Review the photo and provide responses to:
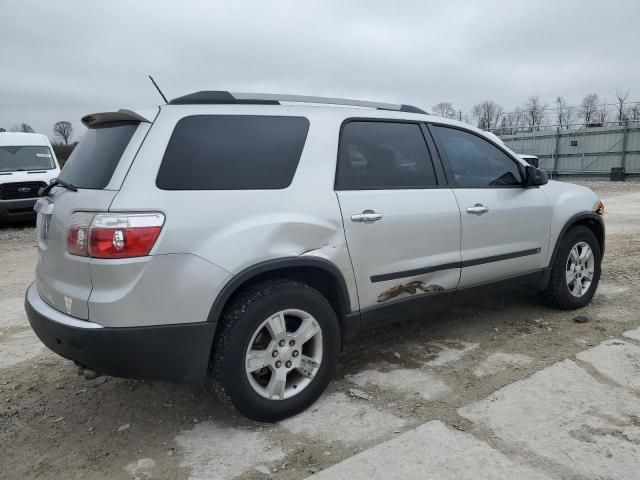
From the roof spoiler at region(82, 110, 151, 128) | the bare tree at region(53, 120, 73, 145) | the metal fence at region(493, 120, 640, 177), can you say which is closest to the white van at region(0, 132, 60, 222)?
the roof spoiler at region(82, 110, 151, 128)

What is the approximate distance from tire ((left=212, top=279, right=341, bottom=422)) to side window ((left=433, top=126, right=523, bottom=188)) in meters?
1.56

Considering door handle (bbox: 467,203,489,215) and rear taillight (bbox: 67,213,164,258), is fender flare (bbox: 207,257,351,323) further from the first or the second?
door handle (bbox: 467,203,489,215)

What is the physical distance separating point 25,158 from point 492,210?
12252 mm

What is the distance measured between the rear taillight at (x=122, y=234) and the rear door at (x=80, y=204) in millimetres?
72

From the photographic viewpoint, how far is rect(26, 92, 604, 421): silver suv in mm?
2516

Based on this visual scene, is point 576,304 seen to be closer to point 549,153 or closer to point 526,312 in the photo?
point 526,312

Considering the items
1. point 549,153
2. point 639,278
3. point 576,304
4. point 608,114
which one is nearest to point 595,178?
point 549,153

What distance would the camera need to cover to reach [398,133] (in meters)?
3.62

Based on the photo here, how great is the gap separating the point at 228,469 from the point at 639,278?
5240 mm

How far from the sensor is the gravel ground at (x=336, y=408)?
2.59 meters

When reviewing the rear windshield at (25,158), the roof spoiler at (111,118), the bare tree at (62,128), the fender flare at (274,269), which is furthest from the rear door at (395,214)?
the bare tree at (62,128)

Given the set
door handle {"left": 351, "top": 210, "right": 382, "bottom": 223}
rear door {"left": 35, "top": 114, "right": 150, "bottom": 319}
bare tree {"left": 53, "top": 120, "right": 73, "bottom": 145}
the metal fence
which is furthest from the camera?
bare tree {"left": 53, "top": 120, "right": 73, "bottom": 145}

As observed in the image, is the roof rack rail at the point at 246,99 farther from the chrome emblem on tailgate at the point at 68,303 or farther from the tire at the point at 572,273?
the tire at the point at 572,273

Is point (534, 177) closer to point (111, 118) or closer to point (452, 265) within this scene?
point (452, 265)
